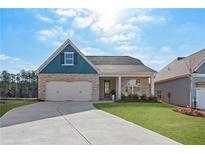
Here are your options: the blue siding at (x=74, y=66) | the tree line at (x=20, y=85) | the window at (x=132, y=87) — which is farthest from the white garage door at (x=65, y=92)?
the tree line at (x=20, y=85)

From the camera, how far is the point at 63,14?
47.8 feet

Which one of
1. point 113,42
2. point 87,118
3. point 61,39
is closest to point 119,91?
point 113,42

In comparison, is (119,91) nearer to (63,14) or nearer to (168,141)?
(63,14)

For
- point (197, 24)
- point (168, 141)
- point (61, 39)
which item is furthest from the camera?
point (61, 39)

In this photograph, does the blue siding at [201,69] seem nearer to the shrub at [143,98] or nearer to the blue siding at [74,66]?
the shrub at [143,98]

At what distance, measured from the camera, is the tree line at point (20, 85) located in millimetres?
43531

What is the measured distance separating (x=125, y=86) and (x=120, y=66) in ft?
6.34

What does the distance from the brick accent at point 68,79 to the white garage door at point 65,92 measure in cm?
34

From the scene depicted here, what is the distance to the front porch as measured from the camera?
1130 inches

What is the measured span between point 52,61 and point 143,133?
17.4 m

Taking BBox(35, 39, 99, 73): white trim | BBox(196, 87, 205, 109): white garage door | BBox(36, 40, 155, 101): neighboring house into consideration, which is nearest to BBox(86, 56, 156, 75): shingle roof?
BBox(36, 40, 155, 101): neighboring house

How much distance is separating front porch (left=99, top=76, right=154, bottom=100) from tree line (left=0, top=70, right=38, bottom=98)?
16400mm

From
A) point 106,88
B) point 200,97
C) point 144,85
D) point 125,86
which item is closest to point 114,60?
point 125,86
